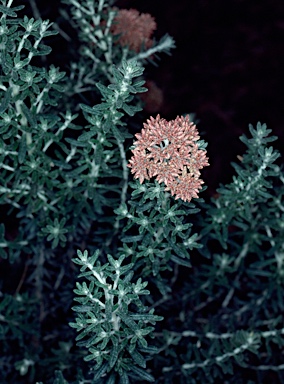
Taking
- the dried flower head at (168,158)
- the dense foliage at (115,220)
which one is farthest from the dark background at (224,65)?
the dried flower head at (168,158)

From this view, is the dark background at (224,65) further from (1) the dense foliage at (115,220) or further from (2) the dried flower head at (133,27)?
(2) the dried flower head at (133,27)

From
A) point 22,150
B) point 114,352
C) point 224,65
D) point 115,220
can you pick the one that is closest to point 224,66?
point 224,65

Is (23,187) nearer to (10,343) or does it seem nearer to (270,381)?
(10,343)

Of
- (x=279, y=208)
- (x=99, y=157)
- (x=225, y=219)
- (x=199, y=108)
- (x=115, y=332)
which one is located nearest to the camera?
(x=115, y=332)

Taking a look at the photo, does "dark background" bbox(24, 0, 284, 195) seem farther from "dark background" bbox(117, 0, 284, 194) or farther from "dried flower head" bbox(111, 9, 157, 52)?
"dried flower head" bbox(111, 9, 157, 52)

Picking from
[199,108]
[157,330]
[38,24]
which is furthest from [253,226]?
[199,108]

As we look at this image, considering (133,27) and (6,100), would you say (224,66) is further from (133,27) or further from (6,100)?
(6,100)
